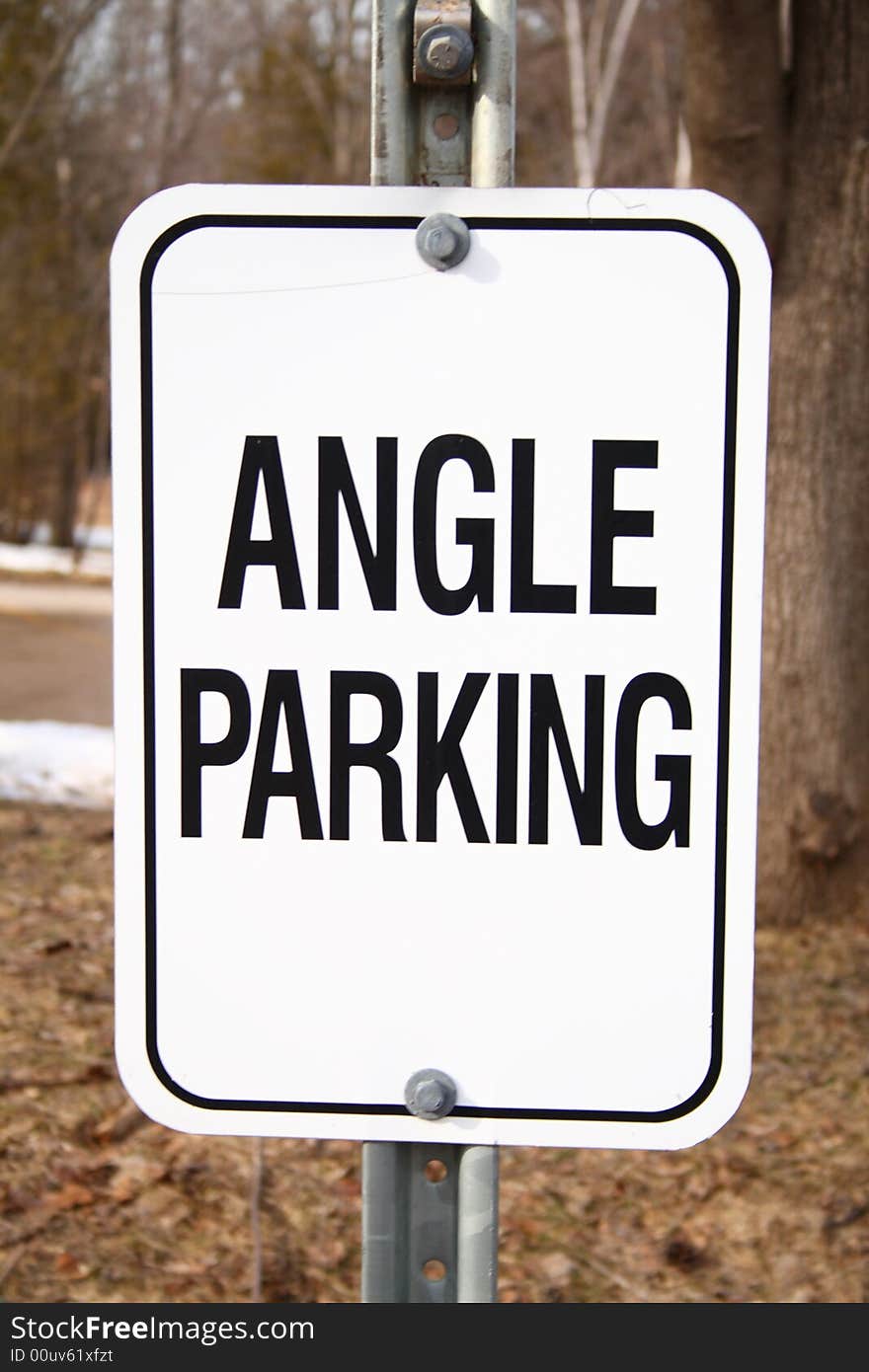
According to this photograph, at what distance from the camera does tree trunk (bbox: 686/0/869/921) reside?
4.50 meters

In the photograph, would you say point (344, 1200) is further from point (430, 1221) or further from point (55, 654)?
point (55, 654)

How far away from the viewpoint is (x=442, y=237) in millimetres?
1028

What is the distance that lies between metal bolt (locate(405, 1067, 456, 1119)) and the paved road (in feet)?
28.1

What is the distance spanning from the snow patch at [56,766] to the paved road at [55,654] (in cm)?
189

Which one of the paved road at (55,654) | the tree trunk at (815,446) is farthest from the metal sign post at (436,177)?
the paved road at (55,654)

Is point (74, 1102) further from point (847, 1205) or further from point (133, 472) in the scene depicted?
point (133, 472)

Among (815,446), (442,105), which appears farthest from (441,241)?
(815,446)

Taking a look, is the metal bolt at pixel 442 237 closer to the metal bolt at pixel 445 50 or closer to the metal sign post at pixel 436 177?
the metal sign post at pixel 436 177

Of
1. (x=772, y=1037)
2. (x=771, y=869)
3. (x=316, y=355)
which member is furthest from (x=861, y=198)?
(x=316, y=355)

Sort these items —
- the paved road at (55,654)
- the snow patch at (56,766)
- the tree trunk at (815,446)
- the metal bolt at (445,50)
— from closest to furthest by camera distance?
the metal bolt at (445,50)
the tree trunk at (815,446)
the snow patch at (56,766)
the paved road at (55,654)

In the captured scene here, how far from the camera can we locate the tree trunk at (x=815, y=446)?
4.50m

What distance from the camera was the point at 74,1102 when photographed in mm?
3479

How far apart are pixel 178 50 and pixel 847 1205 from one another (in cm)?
2662

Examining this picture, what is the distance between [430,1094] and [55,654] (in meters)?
12.8
